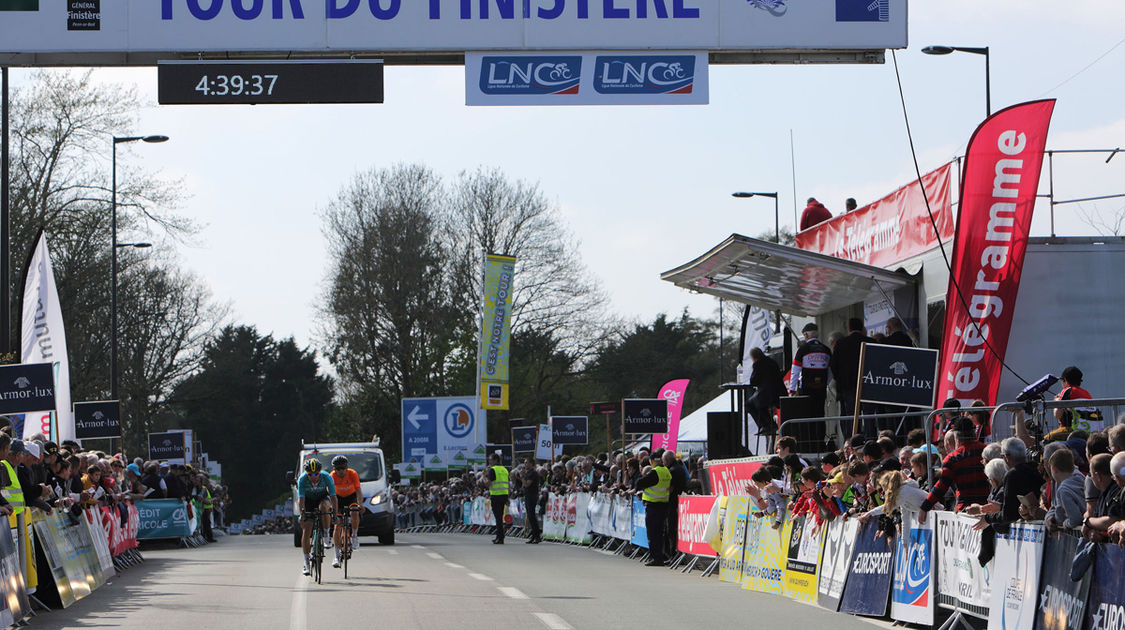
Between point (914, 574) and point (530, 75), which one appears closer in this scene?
point (914, 574)

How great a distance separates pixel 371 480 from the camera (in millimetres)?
31266

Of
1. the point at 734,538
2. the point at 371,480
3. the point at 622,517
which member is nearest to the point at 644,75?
the point at 734,538

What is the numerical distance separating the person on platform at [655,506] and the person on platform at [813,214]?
8.42m

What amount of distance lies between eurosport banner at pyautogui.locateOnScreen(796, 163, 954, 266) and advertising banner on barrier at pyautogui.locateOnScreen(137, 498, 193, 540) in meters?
14.7

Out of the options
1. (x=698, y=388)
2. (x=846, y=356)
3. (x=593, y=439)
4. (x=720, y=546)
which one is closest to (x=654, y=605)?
(x=720, y=546)

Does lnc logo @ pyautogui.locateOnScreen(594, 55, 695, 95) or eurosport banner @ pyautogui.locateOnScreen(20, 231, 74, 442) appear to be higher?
lnc logo @ pyautogui.locateOnScreen(594, 55, 695, 95)

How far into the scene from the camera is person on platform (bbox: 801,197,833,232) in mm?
29328

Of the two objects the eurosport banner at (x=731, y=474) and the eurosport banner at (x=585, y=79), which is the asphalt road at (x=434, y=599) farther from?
the eurosport banner at (x=585, y=79)

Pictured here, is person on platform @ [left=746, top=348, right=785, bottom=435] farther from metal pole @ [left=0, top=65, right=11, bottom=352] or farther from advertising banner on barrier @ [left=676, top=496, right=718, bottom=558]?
metal pole @ [left=0, top=65, right=11, bottom=352]

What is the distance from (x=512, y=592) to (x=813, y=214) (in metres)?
15.7

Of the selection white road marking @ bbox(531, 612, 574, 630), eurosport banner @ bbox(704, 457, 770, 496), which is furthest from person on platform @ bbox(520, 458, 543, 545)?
white road marking @ bbox(531, 612, 574, 630)

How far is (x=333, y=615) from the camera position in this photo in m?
13.2

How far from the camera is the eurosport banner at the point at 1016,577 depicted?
33.2ft

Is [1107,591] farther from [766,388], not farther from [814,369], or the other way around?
[766,388]
